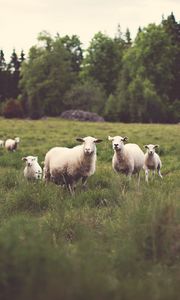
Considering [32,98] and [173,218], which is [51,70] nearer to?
[32,98]

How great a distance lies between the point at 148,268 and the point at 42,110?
61.3m

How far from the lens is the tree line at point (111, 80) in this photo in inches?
2254

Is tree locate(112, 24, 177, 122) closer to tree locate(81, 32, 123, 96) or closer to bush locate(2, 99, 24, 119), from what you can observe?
tree locate(81, 32, 123, 96)

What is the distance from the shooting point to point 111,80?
74.1 meters

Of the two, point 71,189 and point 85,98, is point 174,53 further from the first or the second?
point 71,189

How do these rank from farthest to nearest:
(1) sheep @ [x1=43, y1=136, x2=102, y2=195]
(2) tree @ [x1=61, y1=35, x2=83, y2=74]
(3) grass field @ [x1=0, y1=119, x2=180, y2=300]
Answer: (2) tree @ [x1=61, y1=35, x2=83, y2=74] < (1) sheep @ [x1=43, y1=136, x2=102, y2=195] < (3) grass field @ [x1=0, y1=119, x2=180, y2=300]

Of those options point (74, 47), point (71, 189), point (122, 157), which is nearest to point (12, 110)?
point (74, 47)

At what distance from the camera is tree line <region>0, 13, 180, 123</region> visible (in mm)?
57250

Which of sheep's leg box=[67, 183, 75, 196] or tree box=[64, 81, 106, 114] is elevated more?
tree box=[64, 81, 106, 114]

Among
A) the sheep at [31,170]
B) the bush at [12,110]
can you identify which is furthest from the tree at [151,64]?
the sheep at [31,170]

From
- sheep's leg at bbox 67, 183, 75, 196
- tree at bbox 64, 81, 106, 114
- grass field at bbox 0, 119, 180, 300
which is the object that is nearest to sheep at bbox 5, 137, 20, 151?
sheep's leg at bbox 67, 183, 75, 196

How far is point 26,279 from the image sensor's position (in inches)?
128

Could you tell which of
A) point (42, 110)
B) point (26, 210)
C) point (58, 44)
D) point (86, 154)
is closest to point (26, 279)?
point (26, 210)

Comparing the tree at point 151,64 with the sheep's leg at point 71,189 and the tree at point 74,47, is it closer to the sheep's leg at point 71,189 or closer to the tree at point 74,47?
the tree at point 74,47
